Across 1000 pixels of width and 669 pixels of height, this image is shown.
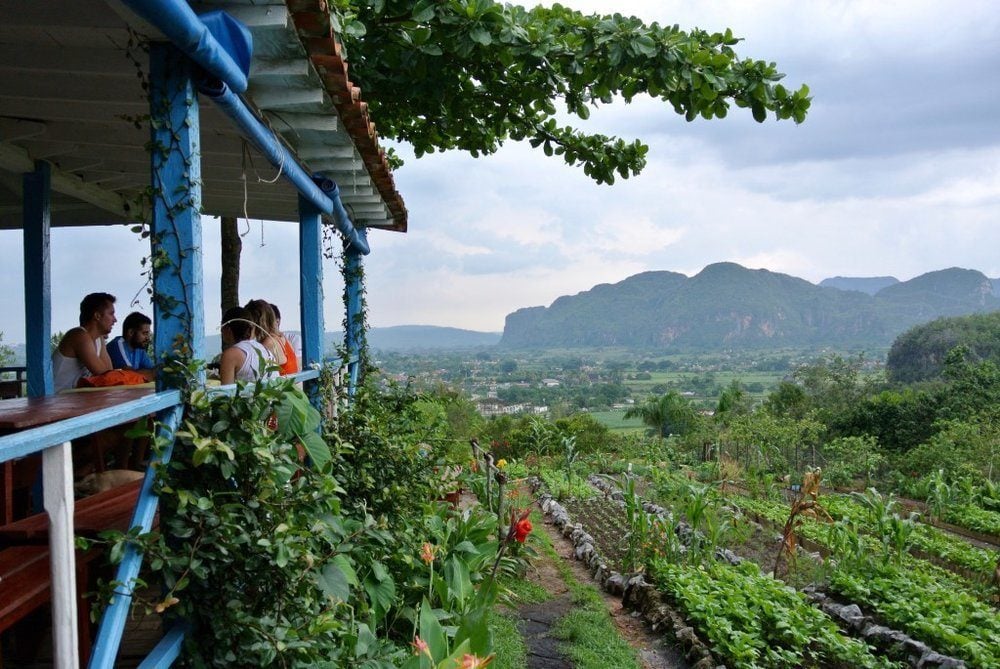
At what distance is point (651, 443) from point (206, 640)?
19.7 metres

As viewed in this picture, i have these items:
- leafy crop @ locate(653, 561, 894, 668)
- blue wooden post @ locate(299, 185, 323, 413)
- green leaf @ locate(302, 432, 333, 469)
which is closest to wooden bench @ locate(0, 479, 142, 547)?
green leaf @ locate(302, 432, 333, 469)

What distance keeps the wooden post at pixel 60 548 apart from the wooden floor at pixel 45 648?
30.7 inches

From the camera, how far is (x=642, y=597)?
21.3 ft

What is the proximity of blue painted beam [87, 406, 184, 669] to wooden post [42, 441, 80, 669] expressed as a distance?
0.40ft

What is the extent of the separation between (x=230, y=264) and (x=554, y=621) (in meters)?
5.10

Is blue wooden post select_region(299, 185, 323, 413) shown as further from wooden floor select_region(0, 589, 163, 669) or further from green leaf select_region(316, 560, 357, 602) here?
wooden floor select_region(0, 589, 163, 669)

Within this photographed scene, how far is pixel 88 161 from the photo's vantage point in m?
5.15

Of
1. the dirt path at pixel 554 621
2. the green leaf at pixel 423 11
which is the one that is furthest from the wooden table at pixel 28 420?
the green leaf at pixel 423 11

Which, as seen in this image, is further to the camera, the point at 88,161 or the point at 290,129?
the point at 88,161

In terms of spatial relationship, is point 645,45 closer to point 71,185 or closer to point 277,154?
point 277,154

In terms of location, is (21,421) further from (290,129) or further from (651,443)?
(651,443)

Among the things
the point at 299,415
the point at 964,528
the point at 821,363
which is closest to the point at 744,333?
the point at 821,363

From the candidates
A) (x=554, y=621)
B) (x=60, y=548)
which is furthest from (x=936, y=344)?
(x=60, y=548)

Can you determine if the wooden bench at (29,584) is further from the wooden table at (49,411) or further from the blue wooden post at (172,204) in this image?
the blue wooden post at (172,204)
